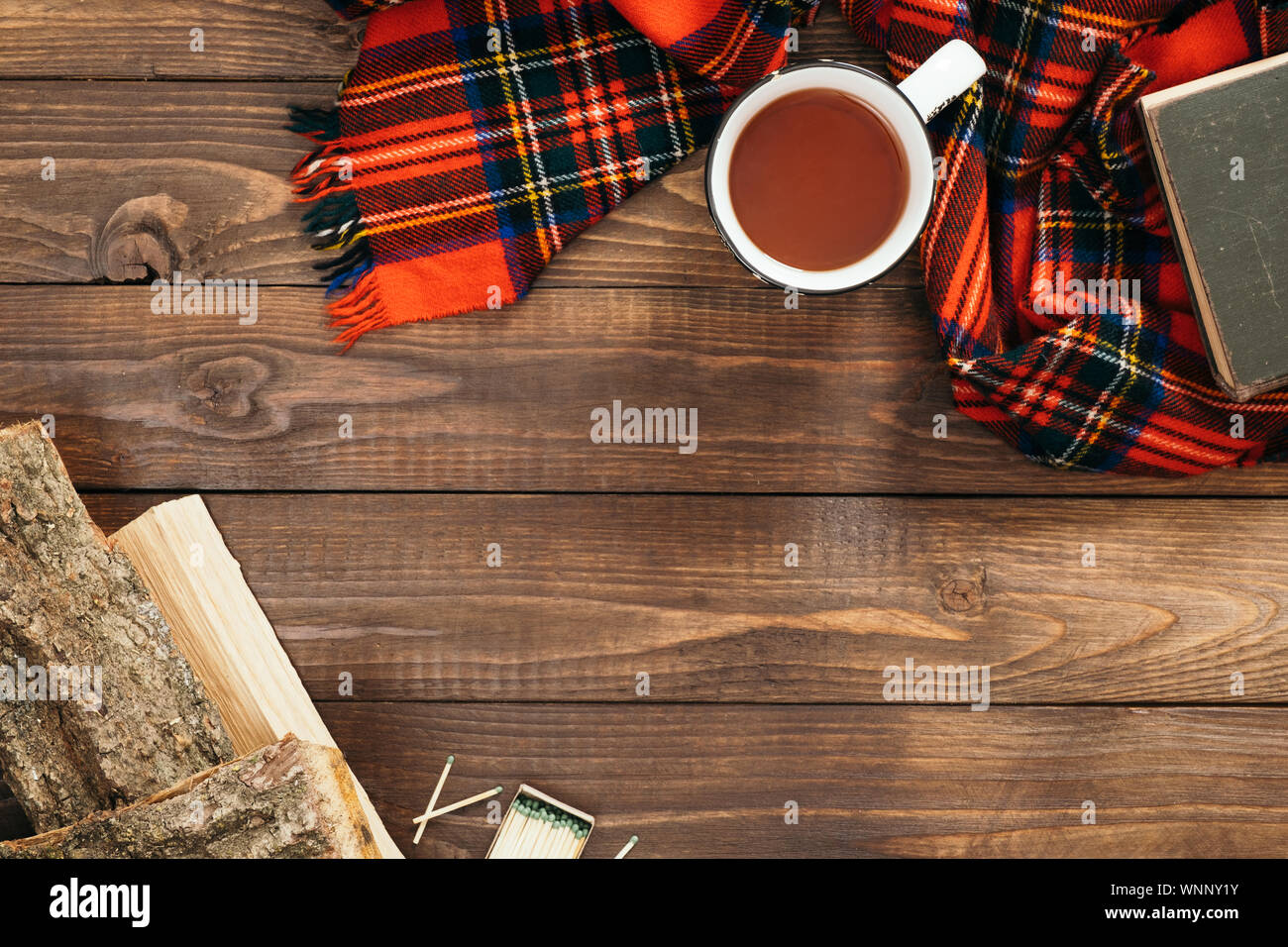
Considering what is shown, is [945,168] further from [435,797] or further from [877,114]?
[435,797]

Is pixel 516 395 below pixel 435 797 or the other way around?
the other way around

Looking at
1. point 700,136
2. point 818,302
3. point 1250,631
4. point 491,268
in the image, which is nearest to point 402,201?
point 491,268

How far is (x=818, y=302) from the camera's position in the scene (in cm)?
71

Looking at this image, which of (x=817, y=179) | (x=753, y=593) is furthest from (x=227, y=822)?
(x=817, y=179)

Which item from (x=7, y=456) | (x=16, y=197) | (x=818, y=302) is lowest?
(x=7, y=456)

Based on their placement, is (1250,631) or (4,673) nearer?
(4,673)

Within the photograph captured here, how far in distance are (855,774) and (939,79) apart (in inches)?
21.4

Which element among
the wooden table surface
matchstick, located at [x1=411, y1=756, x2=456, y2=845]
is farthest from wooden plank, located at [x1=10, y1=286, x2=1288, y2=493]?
matchstick, located at [x1=411, y1=756, x2=456, y2=845]

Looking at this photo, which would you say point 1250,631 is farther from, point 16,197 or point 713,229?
point 16,197

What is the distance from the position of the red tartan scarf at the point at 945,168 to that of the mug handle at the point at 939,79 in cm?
10

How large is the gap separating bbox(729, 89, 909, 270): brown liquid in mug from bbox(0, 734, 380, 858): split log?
1.68 ft

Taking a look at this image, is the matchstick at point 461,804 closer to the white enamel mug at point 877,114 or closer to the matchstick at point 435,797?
the matchstick at point 435,797

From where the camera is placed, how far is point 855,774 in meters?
0.72
